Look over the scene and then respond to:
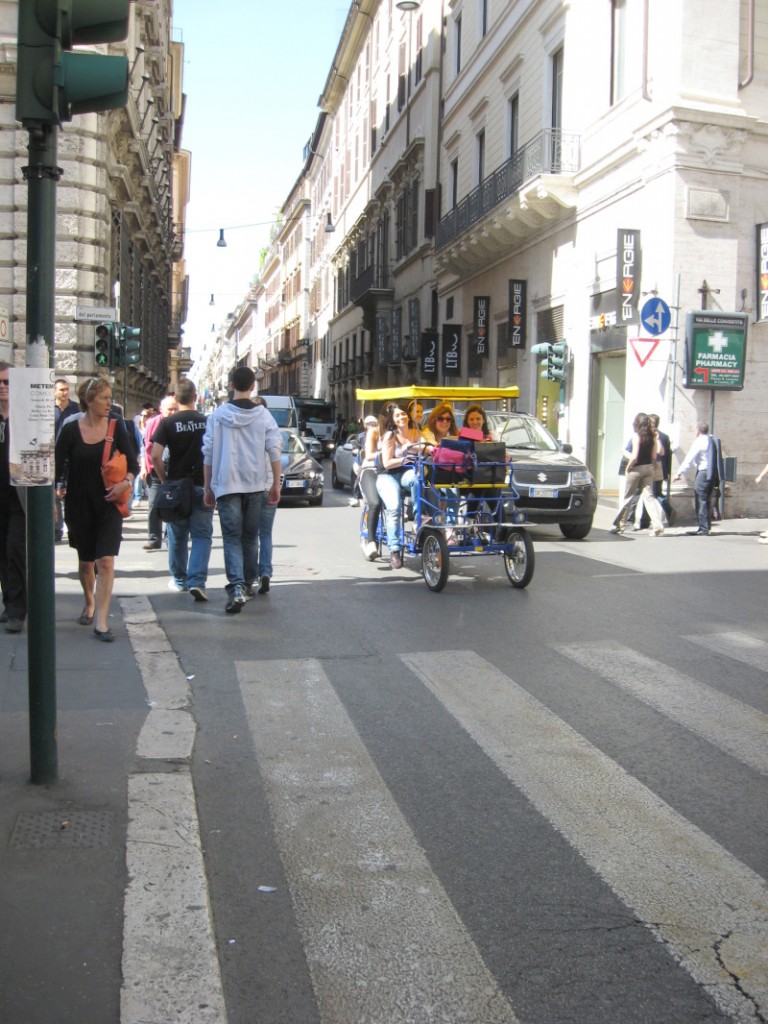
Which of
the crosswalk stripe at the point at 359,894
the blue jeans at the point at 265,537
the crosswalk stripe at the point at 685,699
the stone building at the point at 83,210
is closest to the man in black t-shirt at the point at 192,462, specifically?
the blue jeans at the point at 265,537

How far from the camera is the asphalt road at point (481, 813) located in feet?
9.83

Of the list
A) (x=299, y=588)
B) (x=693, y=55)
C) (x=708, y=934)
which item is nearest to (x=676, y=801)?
(x=708, y=934)

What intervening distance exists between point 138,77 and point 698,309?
17361 millimetres

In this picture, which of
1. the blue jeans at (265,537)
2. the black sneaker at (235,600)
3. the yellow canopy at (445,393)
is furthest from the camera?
the yellow canopy at (445,393)

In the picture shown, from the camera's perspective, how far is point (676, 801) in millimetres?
4445

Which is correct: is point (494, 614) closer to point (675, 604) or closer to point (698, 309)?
point (675, 604)

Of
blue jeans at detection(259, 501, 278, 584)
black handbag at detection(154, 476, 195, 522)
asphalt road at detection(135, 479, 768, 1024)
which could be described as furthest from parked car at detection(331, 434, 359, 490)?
asphalt road at detection(135, 479, 768, 1024)

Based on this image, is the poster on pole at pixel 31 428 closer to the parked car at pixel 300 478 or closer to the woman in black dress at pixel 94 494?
the woman in black dress at pixel 94 494

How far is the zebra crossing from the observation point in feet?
9.76

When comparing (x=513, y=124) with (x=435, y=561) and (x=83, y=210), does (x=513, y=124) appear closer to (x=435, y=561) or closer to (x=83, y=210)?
(x=83, y=210)

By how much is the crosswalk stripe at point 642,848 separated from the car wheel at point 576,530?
30.1 feet

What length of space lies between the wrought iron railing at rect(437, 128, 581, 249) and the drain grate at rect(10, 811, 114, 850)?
70.2 feet

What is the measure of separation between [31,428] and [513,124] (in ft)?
85.9

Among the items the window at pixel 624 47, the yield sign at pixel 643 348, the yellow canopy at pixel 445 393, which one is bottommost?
the yellow canopy at pixel 445 393
